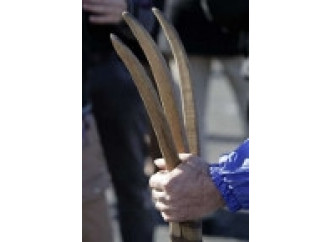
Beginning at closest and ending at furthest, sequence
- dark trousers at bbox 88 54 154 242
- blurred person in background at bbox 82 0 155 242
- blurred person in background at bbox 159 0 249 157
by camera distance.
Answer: blurred person in background at bbox 159 0 249 157
blurred person in background at bbox 82 0 155 242
dark trousers at bbox 88 54 154 242

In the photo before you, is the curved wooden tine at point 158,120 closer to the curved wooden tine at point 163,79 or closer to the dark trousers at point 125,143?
the curved wooden tine at point 163,79

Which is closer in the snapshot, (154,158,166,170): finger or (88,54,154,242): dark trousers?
(154,158,166,170): finger

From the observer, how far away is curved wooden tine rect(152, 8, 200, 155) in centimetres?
143

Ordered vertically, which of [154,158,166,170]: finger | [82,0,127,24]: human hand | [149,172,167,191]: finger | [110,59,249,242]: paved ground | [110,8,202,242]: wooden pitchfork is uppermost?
[82,0,127,24]: human hand

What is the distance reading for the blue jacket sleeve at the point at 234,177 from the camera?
1.39 m

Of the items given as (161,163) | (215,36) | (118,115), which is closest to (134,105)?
(118,115)

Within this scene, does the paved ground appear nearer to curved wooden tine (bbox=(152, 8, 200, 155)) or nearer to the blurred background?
the blurred background

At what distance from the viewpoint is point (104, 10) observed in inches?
63.0

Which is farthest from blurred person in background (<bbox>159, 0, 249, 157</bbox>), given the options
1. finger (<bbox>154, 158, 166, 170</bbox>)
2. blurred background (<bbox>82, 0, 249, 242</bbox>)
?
finger (<bbox>154, 158, 166, 170</bbox>)

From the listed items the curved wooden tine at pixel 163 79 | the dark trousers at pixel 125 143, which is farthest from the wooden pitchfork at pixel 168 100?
the dark trousers at pixel 125 143
